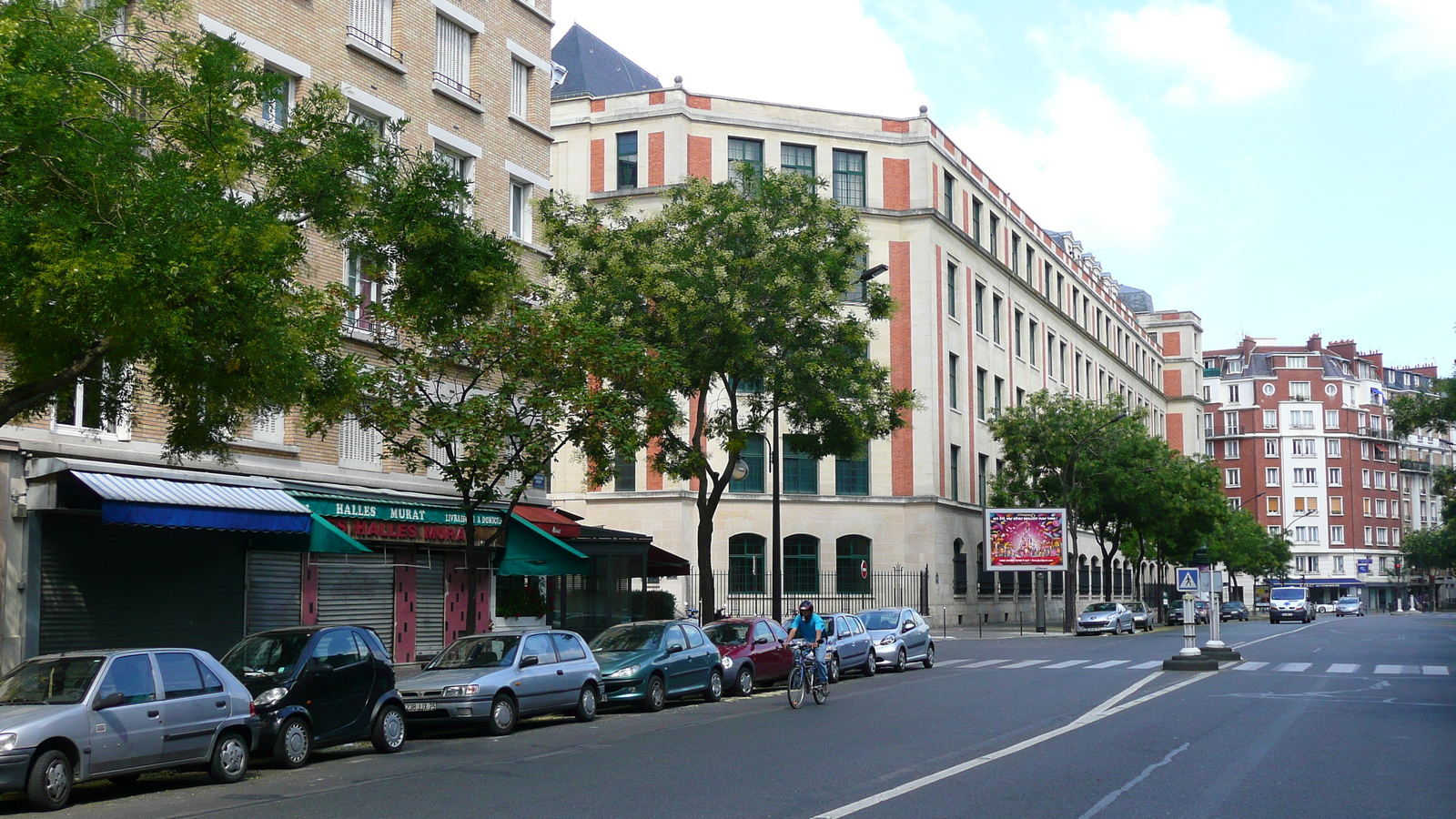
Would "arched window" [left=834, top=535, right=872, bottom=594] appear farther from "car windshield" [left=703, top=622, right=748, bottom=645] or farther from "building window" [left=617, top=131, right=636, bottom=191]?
"car windshield" [left=703, top=622, right=748, bottom=645]

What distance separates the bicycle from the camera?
2061 cm

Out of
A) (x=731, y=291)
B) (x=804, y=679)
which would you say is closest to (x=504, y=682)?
(x=804, y=679)

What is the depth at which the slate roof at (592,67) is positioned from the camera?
5612 cm

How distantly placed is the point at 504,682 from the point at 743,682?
277 inches

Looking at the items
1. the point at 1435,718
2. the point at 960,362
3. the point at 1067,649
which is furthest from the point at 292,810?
the point at 960,362

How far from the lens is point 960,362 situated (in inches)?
2274

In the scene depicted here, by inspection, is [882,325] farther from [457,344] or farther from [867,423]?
[457,344]

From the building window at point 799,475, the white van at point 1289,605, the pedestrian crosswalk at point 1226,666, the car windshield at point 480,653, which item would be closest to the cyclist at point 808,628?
the car windshield at point 480,653

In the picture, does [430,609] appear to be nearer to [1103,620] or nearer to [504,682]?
[504,682]

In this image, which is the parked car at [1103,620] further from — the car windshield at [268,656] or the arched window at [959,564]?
the car windshield at [268,656]

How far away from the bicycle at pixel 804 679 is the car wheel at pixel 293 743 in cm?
824

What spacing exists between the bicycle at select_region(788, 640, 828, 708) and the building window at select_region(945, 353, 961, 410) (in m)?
35.9

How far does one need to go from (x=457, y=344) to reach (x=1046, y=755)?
1123 cm

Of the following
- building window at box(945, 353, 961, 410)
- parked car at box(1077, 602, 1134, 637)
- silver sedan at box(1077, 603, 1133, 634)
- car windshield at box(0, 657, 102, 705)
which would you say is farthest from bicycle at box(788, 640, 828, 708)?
building window at box(945, 353, 961, 410)
